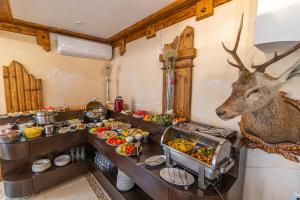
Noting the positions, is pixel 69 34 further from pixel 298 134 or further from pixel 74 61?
pixel 298 134

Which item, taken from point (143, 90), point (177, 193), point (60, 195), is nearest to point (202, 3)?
point (143, 90)

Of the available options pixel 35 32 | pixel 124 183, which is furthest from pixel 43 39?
pixel 124 183

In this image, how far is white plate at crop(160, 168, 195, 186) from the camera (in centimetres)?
111

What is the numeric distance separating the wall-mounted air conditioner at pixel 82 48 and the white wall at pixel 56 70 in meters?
0.15

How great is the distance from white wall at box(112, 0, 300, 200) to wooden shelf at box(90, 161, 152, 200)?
3.55ft

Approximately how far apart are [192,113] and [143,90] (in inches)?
39.6

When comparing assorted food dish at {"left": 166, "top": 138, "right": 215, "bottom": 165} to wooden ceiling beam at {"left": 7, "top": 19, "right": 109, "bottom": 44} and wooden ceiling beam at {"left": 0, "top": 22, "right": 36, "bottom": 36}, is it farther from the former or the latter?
wooden ceiling beam at {"left": 0, "top": 22, "right": 36, "bottom": 36}

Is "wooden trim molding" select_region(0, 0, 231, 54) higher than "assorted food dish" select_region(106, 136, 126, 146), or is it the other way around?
"wooden trim molding" select_region(0, 0, 231, 54)

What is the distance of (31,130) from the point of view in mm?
1899

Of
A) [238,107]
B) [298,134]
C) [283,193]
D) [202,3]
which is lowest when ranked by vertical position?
[283,193]

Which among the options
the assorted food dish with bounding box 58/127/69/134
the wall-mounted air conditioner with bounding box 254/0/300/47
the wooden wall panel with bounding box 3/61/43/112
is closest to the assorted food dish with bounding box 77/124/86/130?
the assorted food dish with bounding box 58/127/69/134

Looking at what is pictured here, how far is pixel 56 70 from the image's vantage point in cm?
273

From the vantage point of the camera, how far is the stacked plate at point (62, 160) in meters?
2.17

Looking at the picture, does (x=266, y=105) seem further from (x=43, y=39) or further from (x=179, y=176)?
(x=43, y=39)
